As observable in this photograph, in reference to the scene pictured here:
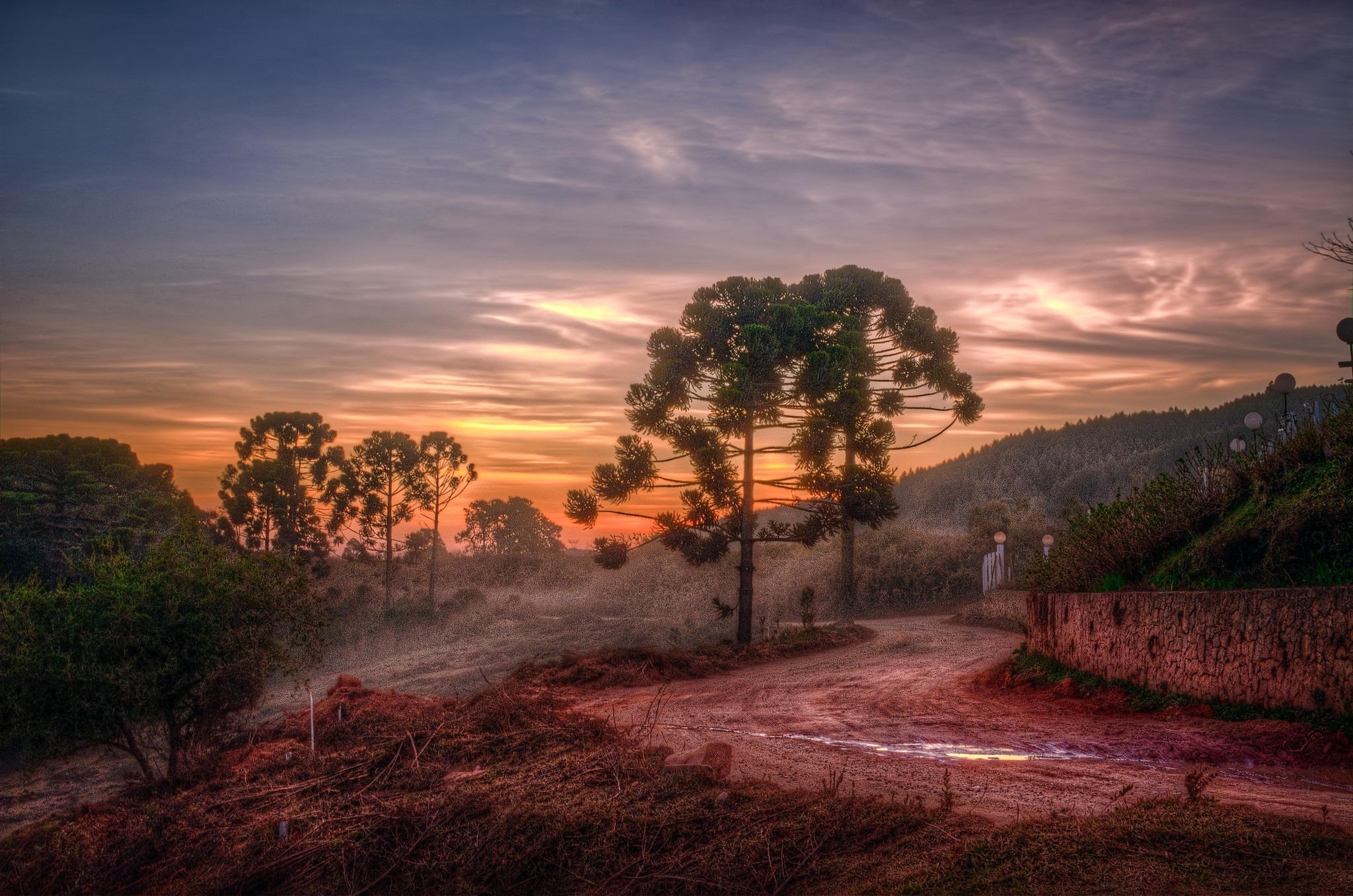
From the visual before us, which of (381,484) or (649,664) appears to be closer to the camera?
(649,664)

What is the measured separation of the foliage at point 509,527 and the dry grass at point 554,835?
1814 inches

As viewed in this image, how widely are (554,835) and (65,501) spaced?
3777 cm

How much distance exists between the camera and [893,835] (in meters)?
5.75

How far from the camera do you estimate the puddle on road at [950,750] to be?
25.7 feet

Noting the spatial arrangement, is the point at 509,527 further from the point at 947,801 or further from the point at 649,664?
the point at 947,801

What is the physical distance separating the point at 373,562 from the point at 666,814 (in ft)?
119

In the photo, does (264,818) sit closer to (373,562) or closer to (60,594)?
(60,594)

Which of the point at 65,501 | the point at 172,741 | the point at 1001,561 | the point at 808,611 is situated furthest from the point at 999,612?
the point at 65,501

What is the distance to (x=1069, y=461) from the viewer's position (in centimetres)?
7594

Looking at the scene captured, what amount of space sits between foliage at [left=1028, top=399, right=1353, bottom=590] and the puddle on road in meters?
3.13

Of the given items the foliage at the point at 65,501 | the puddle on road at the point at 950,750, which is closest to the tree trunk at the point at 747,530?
the puddle on road at the point at 950,750

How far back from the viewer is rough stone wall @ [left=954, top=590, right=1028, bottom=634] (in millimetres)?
20625

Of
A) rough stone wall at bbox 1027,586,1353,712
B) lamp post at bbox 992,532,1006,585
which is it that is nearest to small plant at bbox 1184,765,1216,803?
rough stone wall at bbox 1027,586,1353,712

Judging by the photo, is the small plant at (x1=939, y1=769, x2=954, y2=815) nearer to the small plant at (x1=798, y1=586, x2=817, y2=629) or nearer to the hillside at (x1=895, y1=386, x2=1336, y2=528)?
the small plant at (x1=798, y1=586, x2=817, y2=629)
